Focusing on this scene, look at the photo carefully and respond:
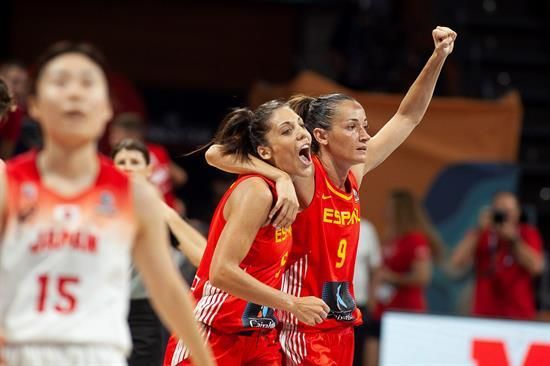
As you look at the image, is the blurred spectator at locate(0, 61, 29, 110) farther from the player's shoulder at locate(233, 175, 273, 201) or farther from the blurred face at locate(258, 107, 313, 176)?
the player's shoulder at locate(233, 175, 273, 201)

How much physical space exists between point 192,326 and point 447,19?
33.4 ft

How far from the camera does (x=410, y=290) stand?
10.3m

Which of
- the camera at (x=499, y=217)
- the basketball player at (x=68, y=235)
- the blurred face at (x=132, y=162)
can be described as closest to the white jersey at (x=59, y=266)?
the basketball player at (x=68, y=235)

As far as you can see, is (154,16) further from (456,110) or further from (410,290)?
(410,290)

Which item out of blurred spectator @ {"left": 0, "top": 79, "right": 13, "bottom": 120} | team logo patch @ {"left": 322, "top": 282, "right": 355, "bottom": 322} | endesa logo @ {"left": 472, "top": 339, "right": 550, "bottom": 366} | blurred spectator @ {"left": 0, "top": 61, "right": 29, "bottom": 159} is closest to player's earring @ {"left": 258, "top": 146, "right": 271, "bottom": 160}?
team logo patch @ {"left": 322, "top": 282, "right": 355, "bottom": 322}

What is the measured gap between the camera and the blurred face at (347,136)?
5.52m

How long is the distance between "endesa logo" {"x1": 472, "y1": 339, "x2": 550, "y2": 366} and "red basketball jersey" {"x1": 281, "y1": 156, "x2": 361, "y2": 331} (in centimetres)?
335

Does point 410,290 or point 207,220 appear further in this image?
point 207,220

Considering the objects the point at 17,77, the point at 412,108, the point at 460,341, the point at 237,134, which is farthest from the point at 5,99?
the point at 460,341

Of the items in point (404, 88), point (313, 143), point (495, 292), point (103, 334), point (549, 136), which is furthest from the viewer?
point (549, 136)

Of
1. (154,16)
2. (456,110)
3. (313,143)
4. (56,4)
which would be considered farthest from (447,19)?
(313,143)

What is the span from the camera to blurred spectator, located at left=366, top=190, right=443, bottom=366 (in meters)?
10.2

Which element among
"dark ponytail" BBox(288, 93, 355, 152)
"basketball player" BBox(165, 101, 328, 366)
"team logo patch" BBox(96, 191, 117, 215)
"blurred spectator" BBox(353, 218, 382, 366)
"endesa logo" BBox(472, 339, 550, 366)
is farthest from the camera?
"blurred spectator" BBox(353, 218, 382, 366)

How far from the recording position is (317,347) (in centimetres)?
538
